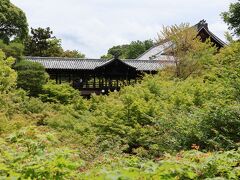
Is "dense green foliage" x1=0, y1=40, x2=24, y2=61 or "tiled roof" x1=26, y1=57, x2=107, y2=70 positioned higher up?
"dense green foliage" x1=0, y1=40, x2=24, y2=61

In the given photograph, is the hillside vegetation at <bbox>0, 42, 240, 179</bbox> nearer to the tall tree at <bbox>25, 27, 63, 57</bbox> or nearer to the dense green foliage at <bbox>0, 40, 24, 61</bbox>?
the dense green foliage at <bbox>0, 40, 24, 61</bbox>

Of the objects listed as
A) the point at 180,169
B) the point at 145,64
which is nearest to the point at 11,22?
the point at 145,64

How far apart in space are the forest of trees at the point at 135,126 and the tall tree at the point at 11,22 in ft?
0.24

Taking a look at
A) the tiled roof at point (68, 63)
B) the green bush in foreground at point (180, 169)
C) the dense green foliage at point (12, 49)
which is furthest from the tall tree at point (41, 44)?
the green bush in foreground at point (180, 169)

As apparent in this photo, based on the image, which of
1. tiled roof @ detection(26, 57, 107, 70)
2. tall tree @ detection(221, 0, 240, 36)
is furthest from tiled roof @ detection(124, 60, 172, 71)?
tall tree @ detection(221, 0, 240, 36)

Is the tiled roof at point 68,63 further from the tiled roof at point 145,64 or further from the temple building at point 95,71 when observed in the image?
the tiled roof at point 145,64

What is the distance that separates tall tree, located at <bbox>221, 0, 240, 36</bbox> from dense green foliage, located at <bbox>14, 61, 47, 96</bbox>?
12.8m

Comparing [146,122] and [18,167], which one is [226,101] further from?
[18,167]

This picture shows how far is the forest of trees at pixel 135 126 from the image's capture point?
418 centimetres

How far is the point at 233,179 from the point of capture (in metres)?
4.20

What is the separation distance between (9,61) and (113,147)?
9.45 meters

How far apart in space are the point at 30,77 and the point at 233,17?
545 inches

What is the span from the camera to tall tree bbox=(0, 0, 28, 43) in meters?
28.9

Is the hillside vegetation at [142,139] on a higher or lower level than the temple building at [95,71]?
lower
